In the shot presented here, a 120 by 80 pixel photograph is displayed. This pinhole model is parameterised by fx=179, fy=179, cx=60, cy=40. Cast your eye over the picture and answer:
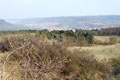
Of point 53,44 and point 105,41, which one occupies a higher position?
point 53,44

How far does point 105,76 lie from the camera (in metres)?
10.0

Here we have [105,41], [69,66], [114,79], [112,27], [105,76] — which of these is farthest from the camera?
[112,27]

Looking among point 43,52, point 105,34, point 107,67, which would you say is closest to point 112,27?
point 105,34

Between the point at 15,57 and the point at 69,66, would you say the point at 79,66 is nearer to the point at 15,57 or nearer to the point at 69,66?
the point at 69,66

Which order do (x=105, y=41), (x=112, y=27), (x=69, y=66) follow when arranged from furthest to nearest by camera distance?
(x=112, y=27) < (x=105, y=41) < (x=69, y=66)

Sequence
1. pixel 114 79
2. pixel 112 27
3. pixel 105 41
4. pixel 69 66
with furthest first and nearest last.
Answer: pixel 112 27 < pixel 105 41 < pixel 69 66 < pixel 114 79

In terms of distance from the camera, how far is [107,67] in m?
10.2

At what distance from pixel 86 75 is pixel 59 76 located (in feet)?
4.57

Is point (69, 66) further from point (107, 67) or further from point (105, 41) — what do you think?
point (105, 41)

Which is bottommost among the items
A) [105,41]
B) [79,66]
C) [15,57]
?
[105,41]

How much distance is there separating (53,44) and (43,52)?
1253 millimetres

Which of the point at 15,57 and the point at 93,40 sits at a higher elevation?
the point at 15,57

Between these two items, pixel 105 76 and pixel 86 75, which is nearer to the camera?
pixel 86 75

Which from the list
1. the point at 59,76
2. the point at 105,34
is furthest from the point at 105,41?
the point at 59,76
